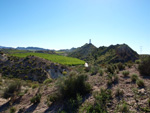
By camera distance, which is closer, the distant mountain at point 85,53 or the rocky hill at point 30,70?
the rocky hill at point 30,70

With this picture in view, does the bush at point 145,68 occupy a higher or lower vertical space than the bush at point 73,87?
higher

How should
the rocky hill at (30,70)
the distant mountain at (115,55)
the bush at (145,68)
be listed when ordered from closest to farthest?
the bush at (145,68) < the rocky hill at (30,70) < the distant mountain at (115,55)

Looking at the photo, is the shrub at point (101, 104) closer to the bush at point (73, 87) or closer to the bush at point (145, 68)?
the bush at point (73, 87)

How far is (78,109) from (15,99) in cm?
711

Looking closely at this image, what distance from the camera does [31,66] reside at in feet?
94.2

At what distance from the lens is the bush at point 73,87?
6.85m

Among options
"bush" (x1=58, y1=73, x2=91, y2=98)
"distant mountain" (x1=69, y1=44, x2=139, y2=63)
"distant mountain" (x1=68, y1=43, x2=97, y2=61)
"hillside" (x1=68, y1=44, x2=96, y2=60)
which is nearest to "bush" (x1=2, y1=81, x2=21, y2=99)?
"bush" (x1=58, y1=73, x2=91, y2=98)

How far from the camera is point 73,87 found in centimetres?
688

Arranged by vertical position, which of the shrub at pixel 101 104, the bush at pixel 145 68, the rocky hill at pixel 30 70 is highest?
the bush at pixel 145 68

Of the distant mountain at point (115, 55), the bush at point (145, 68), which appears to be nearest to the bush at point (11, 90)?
the bush at point (145, 68)

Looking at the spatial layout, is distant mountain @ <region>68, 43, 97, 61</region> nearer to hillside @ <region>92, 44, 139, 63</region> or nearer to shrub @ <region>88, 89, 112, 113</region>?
hillside @ <region>92, 44, 139, 63</region>

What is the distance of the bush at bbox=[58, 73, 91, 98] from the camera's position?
6850 mm

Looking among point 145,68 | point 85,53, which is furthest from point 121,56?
point 85,53

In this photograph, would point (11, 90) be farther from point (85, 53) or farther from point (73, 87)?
point (85, 53)
